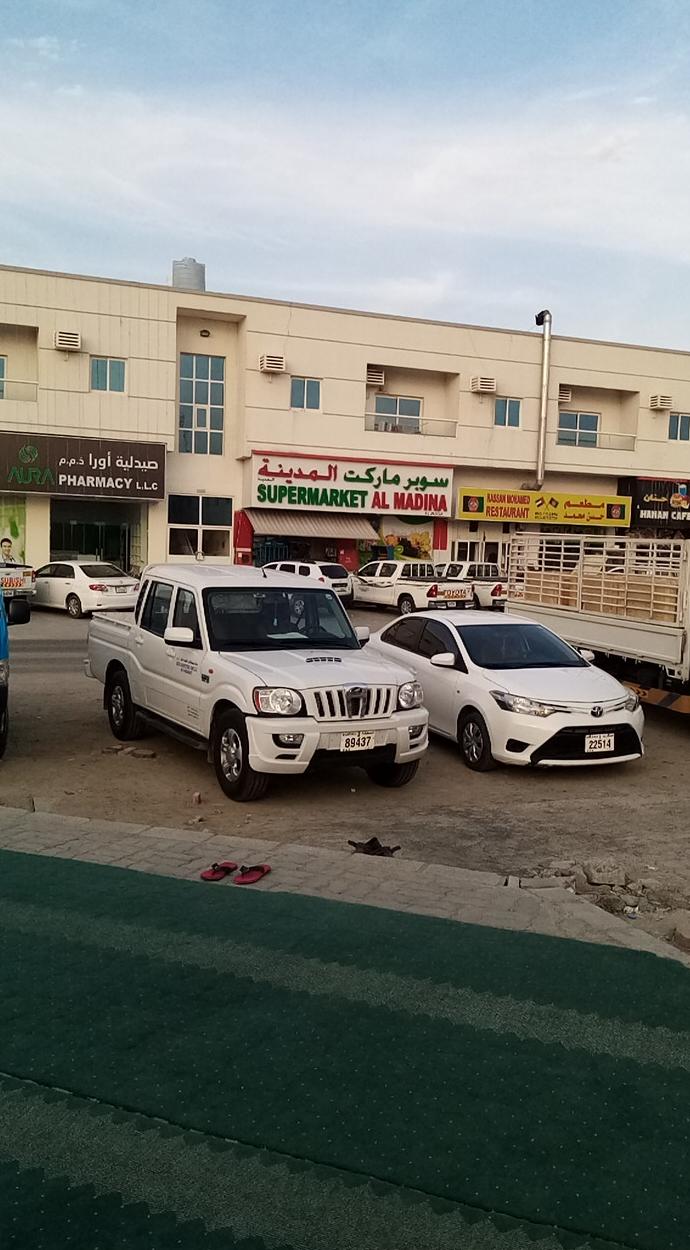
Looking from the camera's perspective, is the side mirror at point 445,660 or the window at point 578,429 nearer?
the side mirror at point 445,660

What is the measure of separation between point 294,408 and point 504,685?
93.1 ft

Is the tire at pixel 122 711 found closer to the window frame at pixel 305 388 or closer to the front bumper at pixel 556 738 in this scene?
the front bumper at pixel 556 738

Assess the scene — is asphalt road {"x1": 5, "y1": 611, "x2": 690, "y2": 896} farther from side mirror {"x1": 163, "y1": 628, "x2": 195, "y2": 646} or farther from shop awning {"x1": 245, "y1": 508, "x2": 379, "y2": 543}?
shop awning {"x1": 245, "y1": 508, "x2": 379, "y2": 543}

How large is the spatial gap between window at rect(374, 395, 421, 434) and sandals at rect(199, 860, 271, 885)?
33210 millimetres

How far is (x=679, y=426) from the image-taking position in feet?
139

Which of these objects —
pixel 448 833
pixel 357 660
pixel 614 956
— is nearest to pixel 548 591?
pixel 357 660

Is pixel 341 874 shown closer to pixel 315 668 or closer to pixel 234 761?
pixel 234 761

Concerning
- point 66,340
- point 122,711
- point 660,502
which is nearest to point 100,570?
point 66,340

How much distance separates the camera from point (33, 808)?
738 cm

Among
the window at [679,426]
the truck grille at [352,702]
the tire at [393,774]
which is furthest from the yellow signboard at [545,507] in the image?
the truck grille at [352,702]

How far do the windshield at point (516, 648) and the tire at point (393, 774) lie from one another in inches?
62.0

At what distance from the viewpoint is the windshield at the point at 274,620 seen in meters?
8.40

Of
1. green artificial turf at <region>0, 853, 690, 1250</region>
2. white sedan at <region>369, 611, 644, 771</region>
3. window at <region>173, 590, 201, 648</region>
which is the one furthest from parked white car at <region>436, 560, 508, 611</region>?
green artificial turf at <region>0, 853, 690, 1250</region>

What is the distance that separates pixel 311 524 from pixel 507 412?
374 inches
